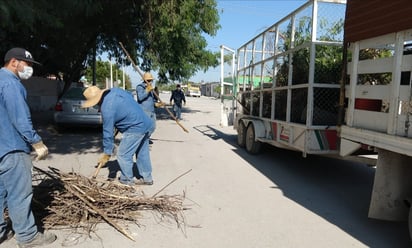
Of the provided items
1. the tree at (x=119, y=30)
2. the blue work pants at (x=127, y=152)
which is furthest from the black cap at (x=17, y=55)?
the tree at (x=119, y=30)

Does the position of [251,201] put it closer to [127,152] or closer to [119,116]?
[127,152]

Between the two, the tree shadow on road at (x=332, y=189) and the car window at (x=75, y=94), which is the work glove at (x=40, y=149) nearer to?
the tree shadow on road at (x=332, y=189)

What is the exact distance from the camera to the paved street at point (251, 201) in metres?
4.15

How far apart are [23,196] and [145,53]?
14646 mm

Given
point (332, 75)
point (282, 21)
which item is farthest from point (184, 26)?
point (332, 75)

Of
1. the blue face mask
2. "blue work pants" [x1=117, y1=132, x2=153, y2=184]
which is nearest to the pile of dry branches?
"blue work pants" [x1=117, y1=132, x2=153, y2=184]

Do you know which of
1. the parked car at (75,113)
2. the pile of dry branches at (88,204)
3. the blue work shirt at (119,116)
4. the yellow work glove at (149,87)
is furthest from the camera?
the parked car at (75,113)

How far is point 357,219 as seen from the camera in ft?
15.8

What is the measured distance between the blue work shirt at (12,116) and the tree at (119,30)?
9.60 feet

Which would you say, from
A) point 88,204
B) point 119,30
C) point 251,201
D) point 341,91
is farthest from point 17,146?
point 119,30

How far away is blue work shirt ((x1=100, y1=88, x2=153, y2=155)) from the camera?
17.6 feet

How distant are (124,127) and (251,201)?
2.17 meters

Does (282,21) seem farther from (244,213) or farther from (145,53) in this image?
(145,53)

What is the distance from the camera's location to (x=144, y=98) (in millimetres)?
9398
